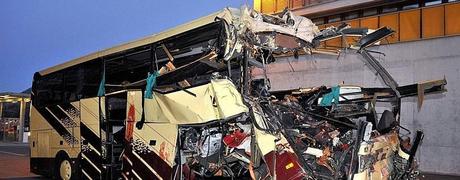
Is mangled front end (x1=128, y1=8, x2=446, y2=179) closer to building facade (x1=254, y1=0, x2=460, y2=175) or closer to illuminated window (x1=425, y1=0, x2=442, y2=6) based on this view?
building facade (x1=254, y1=0, x2=460, y2=175)

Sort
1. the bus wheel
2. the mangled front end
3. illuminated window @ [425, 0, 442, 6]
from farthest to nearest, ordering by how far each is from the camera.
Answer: illuminated window @ [425, 0, 442, 6]
the bus wheel
the mangled front end

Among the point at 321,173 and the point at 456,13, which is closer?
the point at 321,173

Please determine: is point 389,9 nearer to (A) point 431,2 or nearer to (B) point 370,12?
(B) point 370,12

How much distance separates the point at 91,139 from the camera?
10203 mm

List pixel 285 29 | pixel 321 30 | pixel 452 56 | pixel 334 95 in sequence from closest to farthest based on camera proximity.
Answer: pixel 285 29
pixel 321 30
pixel 334 95
pixel 452 56

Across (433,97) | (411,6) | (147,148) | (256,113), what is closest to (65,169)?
(147,148)

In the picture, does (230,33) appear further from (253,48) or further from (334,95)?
(334,95)

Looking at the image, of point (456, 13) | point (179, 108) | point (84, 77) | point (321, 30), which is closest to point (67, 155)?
point (84, 77)

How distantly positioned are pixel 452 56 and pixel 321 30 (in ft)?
37.9

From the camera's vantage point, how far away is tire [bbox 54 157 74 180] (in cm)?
1106

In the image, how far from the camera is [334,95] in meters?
9.09

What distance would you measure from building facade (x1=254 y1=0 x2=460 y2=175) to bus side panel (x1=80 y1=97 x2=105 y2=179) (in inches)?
283

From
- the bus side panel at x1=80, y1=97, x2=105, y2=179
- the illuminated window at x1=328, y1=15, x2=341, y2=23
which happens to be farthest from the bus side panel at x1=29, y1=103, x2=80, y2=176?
the illuminated window at x1=328, y1=15, x2=341, y2=23

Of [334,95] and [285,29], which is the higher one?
[285,29]
